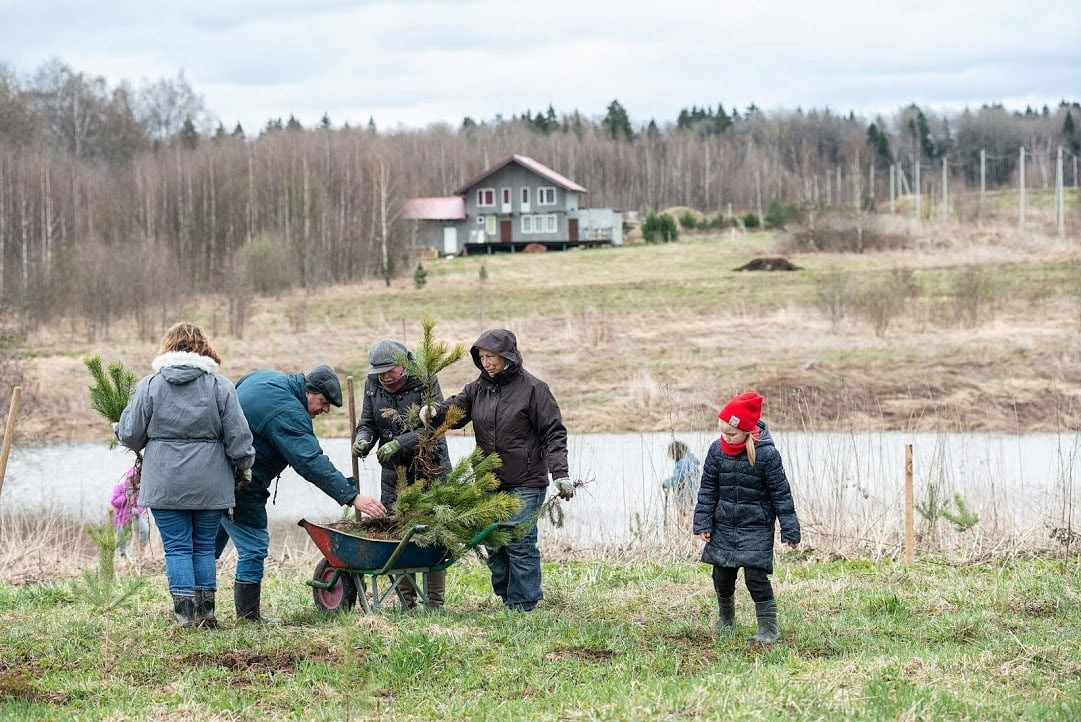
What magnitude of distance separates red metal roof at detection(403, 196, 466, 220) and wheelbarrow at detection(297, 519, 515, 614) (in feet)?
183

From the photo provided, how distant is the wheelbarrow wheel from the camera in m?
7.02

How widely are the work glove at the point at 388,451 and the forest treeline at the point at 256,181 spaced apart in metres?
15.1

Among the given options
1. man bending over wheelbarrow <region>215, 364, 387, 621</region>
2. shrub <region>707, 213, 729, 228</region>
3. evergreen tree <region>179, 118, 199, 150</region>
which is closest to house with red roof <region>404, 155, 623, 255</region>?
shrub <region>707, 213, 729, 228</region>

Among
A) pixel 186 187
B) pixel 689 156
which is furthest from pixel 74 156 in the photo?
pixel 689 156

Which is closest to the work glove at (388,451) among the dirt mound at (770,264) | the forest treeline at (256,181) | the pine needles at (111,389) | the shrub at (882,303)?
the pine needles at (111,389)

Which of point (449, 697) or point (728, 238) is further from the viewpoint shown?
point (728, 238)

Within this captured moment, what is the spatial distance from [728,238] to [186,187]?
2644 centimetres

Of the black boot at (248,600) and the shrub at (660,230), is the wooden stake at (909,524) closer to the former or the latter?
the black boot at (248,600)

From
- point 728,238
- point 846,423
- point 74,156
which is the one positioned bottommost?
point 846,423

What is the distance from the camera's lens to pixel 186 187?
56.4 meters

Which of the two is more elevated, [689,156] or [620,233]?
[689,156]

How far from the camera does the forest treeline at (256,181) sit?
3600 cm

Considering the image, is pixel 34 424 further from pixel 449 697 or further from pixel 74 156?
pixel 74 156

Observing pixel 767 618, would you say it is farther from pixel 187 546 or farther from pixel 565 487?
pixel 187 546
